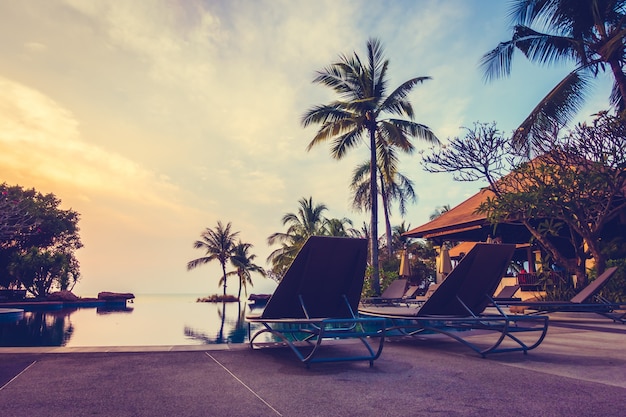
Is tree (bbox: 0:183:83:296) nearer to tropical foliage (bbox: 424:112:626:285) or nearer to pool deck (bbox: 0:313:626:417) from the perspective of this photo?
A: pool deck (bbox: 0:313:626:417)

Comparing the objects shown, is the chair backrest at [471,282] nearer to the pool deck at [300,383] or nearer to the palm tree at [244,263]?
the pool deck at [300,383]

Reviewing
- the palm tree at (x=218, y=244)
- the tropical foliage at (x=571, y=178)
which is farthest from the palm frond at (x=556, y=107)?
the palm tree at (x=218, y=244)

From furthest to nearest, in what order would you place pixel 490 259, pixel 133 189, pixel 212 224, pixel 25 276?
pixel 212 224 < pixel 25 276 < pixel 133 189 < pixel 490 259

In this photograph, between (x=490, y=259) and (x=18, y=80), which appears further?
(x=18, y=80)

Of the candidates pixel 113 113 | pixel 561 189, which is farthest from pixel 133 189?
pixel 561 189

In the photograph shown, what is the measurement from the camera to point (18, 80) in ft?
36.2

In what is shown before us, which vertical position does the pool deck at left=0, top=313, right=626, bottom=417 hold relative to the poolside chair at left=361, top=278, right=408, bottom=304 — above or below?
below

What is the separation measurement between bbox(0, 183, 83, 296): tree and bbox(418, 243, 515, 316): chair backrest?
2307cm

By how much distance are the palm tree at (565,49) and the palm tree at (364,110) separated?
4387 millimetres

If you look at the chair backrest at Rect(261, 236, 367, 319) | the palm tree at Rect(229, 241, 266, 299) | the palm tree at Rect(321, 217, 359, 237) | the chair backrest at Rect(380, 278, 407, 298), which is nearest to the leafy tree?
the palm tree at Rect(229, 241, 266, 299)

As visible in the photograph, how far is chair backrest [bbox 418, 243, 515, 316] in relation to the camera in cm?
443

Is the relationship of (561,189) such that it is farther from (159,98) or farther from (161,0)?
(159,98)

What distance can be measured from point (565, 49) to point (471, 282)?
12095mm

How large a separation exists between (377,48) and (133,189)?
1216 cm
